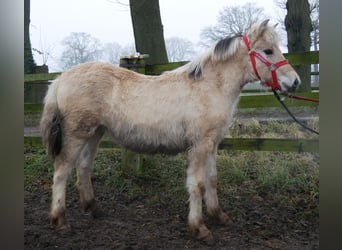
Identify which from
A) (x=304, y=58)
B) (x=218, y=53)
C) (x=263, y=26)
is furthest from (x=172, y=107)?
(x=304, y=58)

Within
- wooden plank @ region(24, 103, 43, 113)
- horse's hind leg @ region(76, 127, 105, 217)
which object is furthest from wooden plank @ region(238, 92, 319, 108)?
wooden plank @ region(24, 103, 43, 113)

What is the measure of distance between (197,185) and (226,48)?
1298 millimetres

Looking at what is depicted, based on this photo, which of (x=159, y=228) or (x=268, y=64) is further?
(x=159, y=228)

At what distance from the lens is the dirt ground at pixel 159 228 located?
292cm

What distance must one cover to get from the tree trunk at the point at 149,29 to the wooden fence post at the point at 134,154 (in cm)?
49

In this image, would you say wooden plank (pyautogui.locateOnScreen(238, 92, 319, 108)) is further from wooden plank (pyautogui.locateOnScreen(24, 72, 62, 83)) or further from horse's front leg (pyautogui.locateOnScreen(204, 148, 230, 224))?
wooden plank (pyautogui.locateOnScreen(24, 72, 62, 83))

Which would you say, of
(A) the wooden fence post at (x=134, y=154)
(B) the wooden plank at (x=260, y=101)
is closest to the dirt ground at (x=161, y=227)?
(A) the wooden fence post at (x=134, y=154)

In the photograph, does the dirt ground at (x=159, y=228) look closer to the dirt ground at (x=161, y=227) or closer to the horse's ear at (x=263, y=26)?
the dirt ground at (x=161, y=227)

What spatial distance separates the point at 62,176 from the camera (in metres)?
3.23

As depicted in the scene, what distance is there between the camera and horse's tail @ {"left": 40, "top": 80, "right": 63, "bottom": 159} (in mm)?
3246

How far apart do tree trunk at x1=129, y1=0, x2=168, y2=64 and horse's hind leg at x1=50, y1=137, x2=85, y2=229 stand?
6.50 ft

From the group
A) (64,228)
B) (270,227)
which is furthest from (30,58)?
(270,227)

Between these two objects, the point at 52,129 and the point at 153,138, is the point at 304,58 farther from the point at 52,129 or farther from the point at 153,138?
the point at 52,129

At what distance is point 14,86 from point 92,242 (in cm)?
235
